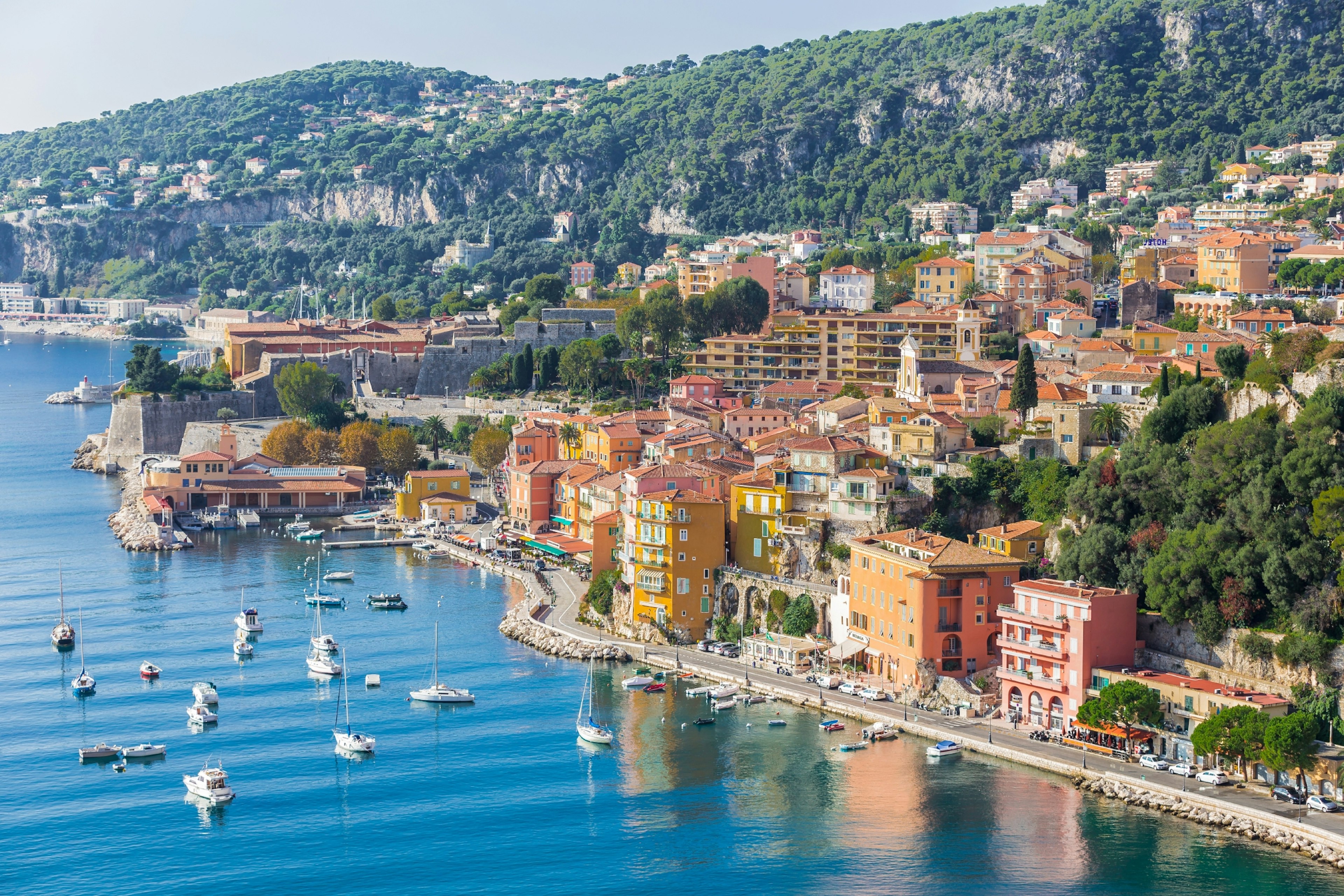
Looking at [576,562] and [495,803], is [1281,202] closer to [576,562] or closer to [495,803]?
[576,562]

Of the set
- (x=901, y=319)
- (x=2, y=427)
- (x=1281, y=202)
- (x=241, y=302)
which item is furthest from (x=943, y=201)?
(x=241, y=302)

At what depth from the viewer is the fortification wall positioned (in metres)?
63.1

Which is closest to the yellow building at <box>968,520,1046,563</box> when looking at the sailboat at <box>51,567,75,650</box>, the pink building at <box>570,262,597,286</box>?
the sailboat at <box>51,567,75,650</box>

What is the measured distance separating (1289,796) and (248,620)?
21100 millimetres

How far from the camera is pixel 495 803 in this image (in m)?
27.1

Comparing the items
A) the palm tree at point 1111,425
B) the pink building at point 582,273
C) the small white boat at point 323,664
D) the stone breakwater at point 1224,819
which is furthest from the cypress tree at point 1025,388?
the pink building at point 582,273

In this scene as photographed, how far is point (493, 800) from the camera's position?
27234 millimetres

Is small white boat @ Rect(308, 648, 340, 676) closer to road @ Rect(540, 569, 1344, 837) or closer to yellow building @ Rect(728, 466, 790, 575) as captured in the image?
road @ Rect(540, 569, 1344, 837)

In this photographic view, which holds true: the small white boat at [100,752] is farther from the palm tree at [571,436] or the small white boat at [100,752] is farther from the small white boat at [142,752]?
the palm tree at [571,436]

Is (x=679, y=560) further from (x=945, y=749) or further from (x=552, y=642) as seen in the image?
(x=945, y=749)

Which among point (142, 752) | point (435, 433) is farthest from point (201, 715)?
point (435, 433)

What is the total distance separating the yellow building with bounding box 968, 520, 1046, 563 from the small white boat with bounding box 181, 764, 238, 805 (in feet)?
43.0

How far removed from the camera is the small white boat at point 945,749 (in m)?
27.9

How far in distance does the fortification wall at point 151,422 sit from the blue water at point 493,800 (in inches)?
1022
